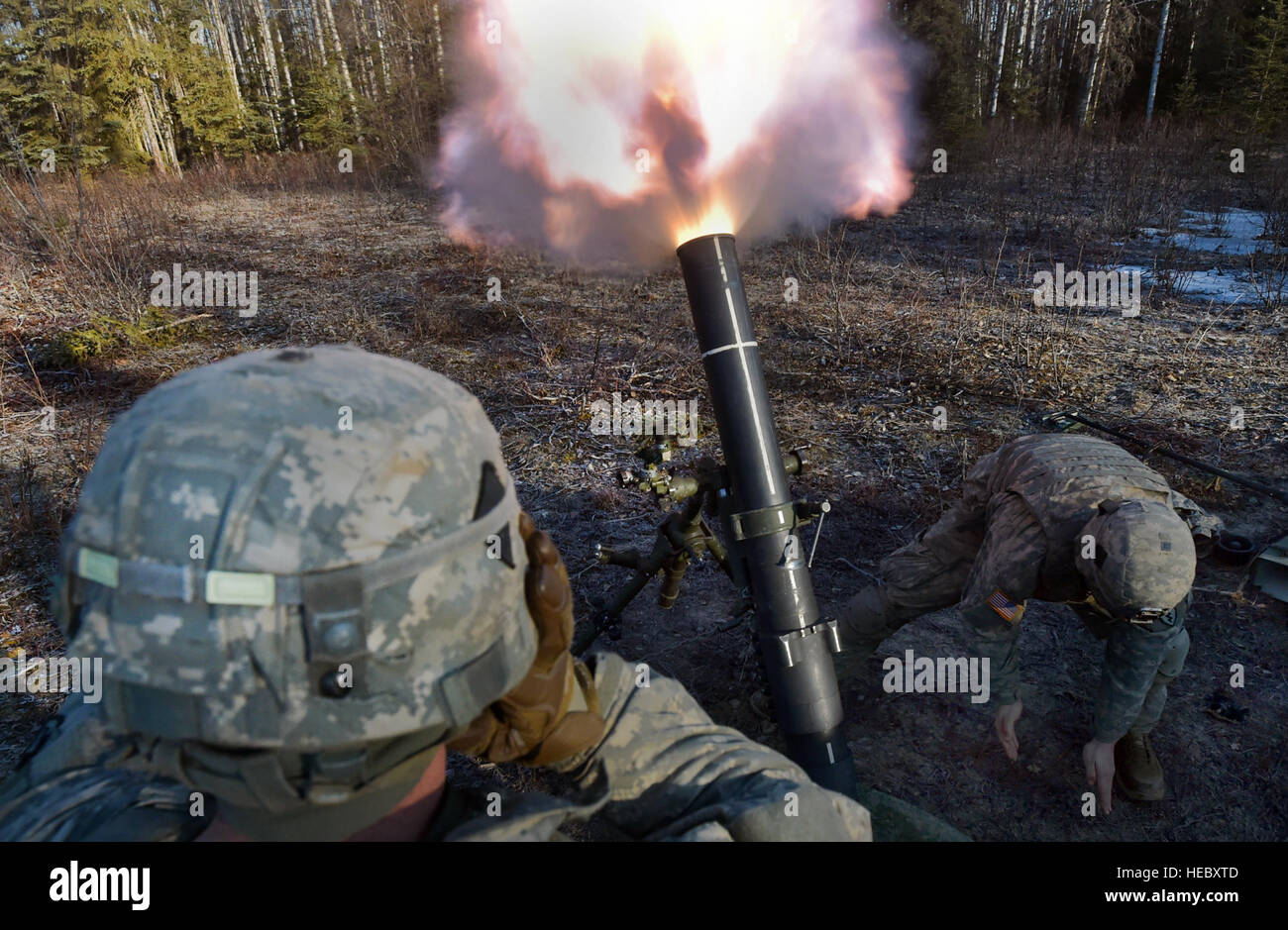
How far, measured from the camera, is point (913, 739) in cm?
364

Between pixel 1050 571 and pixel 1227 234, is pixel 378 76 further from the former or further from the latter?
pixel 1050 571

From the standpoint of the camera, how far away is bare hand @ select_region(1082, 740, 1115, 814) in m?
3.08

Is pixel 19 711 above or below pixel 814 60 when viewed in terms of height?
below

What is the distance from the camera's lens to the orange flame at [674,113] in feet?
9.68

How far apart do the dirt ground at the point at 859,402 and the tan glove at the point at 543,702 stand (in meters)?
2.08

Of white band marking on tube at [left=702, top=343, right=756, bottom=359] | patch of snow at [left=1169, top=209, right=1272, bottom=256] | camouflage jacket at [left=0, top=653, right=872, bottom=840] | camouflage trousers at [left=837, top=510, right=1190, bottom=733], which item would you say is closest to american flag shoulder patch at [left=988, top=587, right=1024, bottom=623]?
camouflage trousers at [left=837, top=510, right=1190, bottom=733]

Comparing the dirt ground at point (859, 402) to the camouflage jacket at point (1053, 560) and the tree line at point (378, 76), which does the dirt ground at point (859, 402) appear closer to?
the camouflage jacket at point (1053, 560)

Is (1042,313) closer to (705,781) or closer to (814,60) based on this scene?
(814,60)

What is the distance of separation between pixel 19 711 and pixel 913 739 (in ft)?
14.9

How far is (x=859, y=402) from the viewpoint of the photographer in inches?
→ 270

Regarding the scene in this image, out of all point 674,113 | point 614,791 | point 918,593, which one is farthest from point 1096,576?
point 674,113

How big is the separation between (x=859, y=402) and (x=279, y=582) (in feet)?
21.2

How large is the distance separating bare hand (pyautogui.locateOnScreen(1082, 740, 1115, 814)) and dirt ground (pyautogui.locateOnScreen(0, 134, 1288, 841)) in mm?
230
